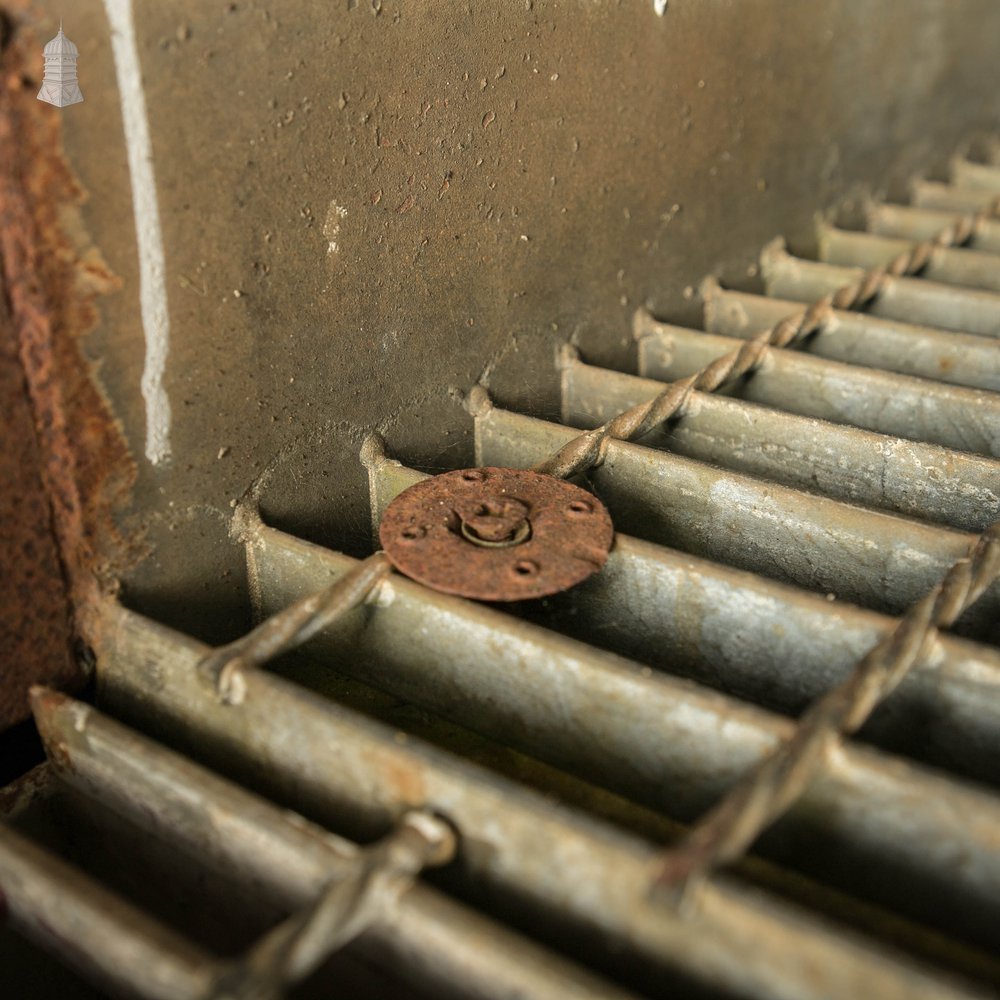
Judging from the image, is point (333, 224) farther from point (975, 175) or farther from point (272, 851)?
point (975, 175)

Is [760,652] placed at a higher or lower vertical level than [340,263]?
lower

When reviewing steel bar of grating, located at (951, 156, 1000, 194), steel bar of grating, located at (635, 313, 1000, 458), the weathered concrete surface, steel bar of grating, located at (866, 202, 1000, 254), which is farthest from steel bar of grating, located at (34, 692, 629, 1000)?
steel bar of grating, located at (951, 156, 1000, 194)

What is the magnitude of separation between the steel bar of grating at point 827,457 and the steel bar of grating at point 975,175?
2280 millimetres

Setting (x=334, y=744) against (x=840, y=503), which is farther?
(x=840, y=503)

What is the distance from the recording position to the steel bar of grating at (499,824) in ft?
3.70

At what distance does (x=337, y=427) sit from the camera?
2.04m

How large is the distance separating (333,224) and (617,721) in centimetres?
99

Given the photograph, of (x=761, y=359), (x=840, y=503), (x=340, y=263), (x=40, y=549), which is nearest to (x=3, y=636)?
(x=40, y=549)

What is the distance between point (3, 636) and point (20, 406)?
35cm

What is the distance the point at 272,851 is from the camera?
1.37 meters

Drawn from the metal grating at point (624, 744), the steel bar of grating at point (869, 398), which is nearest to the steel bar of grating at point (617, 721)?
the metal grating at point (624, 744)

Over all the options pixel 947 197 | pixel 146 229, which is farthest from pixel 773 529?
pixel 947 197

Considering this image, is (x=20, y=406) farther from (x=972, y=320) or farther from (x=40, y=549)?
(x=972, y=320)

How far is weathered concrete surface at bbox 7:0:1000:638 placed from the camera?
161cm
